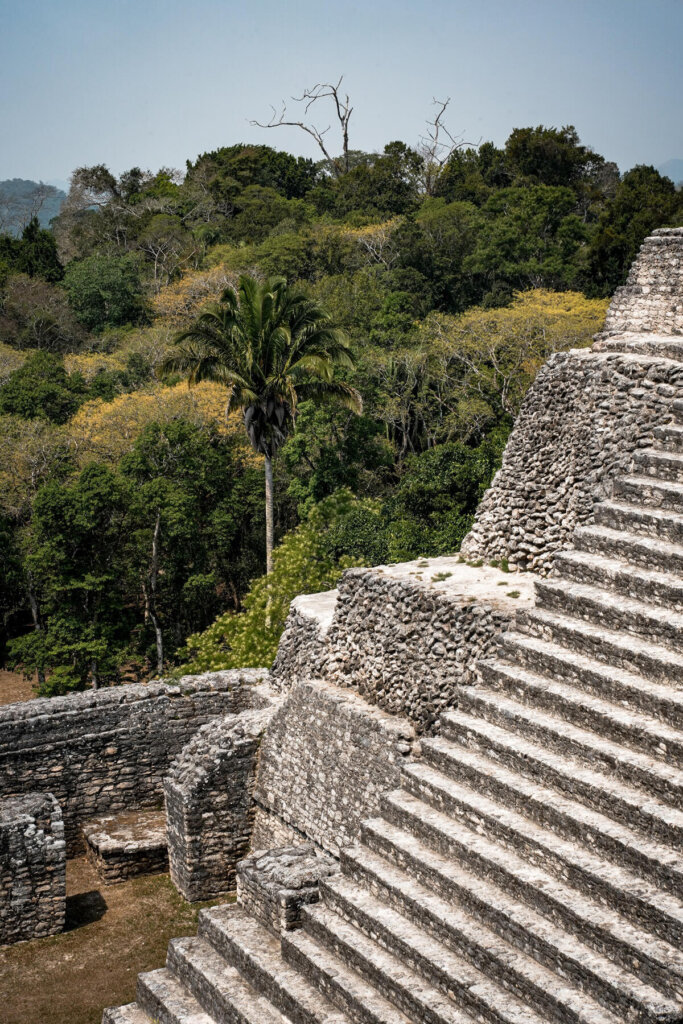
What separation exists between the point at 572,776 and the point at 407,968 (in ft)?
4.87

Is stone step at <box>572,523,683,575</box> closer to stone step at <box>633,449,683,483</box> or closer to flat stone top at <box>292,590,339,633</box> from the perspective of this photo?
stone step at <box>633,449,683,483</box>

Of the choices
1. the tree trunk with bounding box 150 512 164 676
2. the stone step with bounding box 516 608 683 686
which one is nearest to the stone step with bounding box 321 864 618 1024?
the stone step with bounding box 516 608 683 686

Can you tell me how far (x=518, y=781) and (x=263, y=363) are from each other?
1058 centimetres

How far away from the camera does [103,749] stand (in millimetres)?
11047

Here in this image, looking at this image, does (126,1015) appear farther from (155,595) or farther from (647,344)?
(155,595)

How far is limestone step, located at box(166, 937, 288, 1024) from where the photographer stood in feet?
23.5

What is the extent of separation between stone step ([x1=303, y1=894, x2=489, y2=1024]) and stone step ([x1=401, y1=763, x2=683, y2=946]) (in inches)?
28.2

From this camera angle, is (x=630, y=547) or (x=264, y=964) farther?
(x=630, y=547)

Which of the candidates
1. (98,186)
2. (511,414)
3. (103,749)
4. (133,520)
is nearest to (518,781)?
(103,749)

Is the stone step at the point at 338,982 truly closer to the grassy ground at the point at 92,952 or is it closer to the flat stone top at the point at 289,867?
the flat stone top at the point at 289,867

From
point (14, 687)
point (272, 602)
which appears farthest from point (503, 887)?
point (14, 687)

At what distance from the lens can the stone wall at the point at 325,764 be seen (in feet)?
27.9

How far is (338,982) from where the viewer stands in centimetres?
670

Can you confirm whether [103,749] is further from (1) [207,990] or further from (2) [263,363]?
(2) [263,363]
